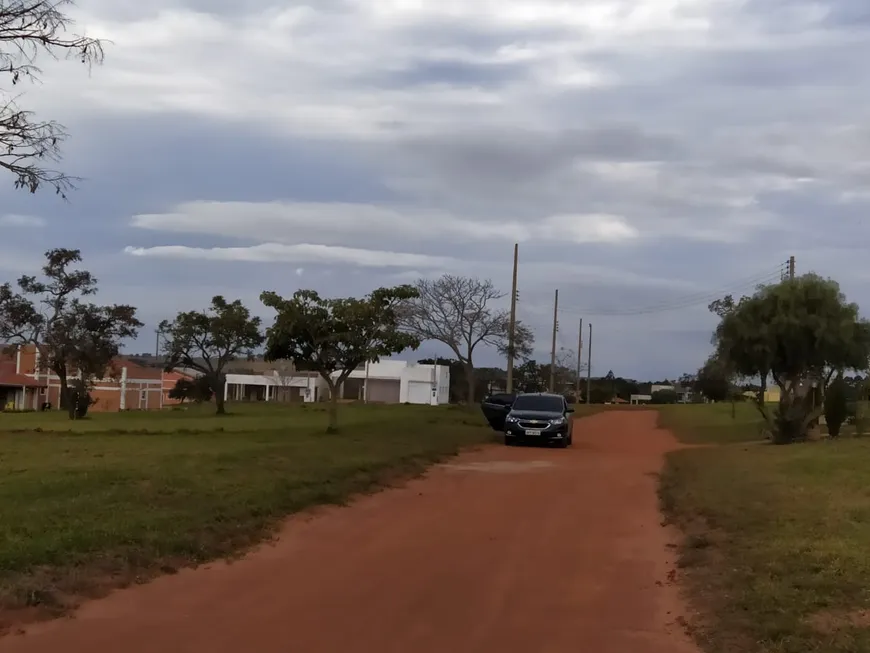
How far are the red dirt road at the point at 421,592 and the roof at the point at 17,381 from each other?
65.0m

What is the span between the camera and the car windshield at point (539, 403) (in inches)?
1052

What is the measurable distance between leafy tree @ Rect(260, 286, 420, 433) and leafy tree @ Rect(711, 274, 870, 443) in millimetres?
9780

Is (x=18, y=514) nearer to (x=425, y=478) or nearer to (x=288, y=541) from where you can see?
(x=288, y=541)

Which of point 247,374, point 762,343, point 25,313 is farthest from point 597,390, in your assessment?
point 762,343

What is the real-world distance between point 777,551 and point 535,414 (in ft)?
55.1

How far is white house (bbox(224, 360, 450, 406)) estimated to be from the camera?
286 feet

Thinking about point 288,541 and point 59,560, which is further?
point 288,541

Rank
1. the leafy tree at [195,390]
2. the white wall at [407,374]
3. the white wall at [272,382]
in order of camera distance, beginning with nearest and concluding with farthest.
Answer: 1. the leafy tree at [195,390]
2. the white wall at [407,374]
3. the white wall at [272,382]

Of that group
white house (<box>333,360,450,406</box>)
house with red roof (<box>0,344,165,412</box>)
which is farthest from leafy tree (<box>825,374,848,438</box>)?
white house (<box>333,360,450,406</box>)

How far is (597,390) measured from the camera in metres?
102

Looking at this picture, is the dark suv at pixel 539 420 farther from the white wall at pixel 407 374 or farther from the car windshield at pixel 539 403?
the white wall at pixel 407 374

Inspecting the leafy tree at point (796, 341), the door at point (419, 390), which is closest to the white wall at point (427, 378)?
the door at point (419, 390)

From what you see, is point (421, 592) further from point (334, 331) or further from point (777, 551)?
point (334, 331)

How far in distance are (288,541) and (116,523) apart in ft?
5.77
